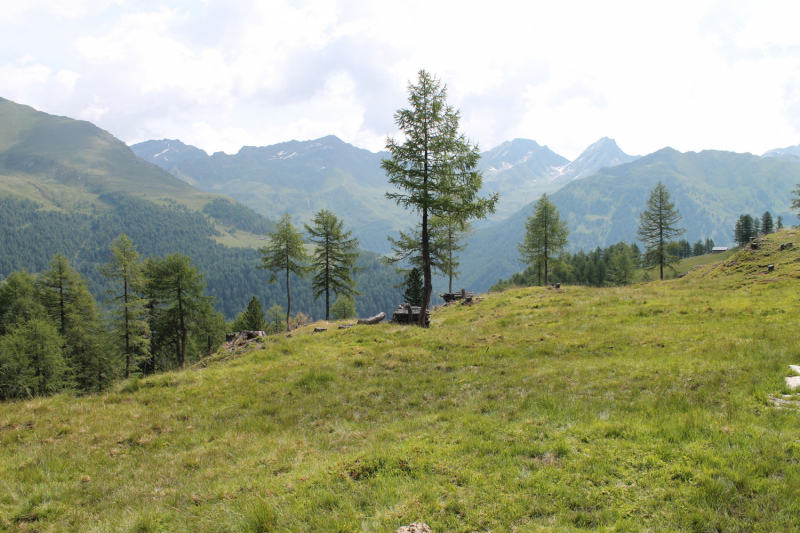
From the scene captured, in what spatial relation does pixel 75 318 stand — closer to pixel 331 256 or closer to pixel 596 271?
pixel 331 256

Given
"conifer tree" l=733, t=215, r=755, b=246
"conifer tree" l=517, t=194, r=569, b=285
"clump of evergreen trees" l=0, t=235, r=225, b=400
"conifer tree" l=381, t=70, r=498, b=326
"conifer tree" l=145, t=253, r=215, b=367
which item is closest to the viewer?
"conifer tree" l=381, t=70, r=498, b=326

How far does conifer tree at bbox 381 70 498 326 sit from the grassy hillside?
956 centimetres

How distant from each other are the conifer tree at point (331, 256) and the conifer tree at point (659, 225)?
47071 millimetres

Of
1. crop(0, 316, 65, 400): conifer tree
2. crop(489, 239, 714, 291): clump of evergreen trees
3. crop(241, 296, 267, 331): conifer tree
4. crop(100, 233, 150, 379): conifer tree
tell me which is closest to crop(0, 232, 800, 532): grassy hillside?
crop(100, 233, 150, 379): conifer tree

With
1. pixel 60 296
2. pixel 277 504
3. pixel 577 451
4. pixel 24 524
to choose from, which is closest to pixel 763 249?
pixel 577 451

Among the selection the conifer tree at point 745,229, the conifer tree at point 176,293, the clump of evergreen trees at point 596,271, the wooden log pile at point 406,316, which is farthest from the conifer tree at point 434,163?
the conifer tree at point 745,229

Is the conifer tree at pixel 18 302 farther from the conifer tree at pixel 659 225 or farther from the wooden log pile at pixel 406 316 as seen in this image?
the conifer tree at pixel 659 225

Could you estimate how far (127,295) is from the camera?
4131 cm

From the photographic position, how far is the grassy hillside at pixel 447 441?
537 centimetres

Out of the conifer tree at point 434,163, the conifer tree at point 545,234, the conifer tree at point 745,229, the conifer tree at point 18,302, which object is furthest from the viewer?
the conifer tree at point 745,229

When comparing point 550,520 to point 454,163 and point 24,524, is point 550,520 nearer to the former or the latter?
point 24,524

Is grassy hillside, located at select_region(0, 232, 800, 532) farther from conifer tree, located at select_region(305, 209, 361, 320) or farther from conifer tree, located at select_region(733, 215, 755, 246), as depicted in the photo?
conifer tree, located at select_region(733, 215, 755, 246)

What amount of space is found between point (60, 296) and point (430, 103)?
55.5 m

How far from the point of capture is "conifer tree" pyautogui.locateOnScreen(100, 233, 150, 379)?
4034 centimetres
